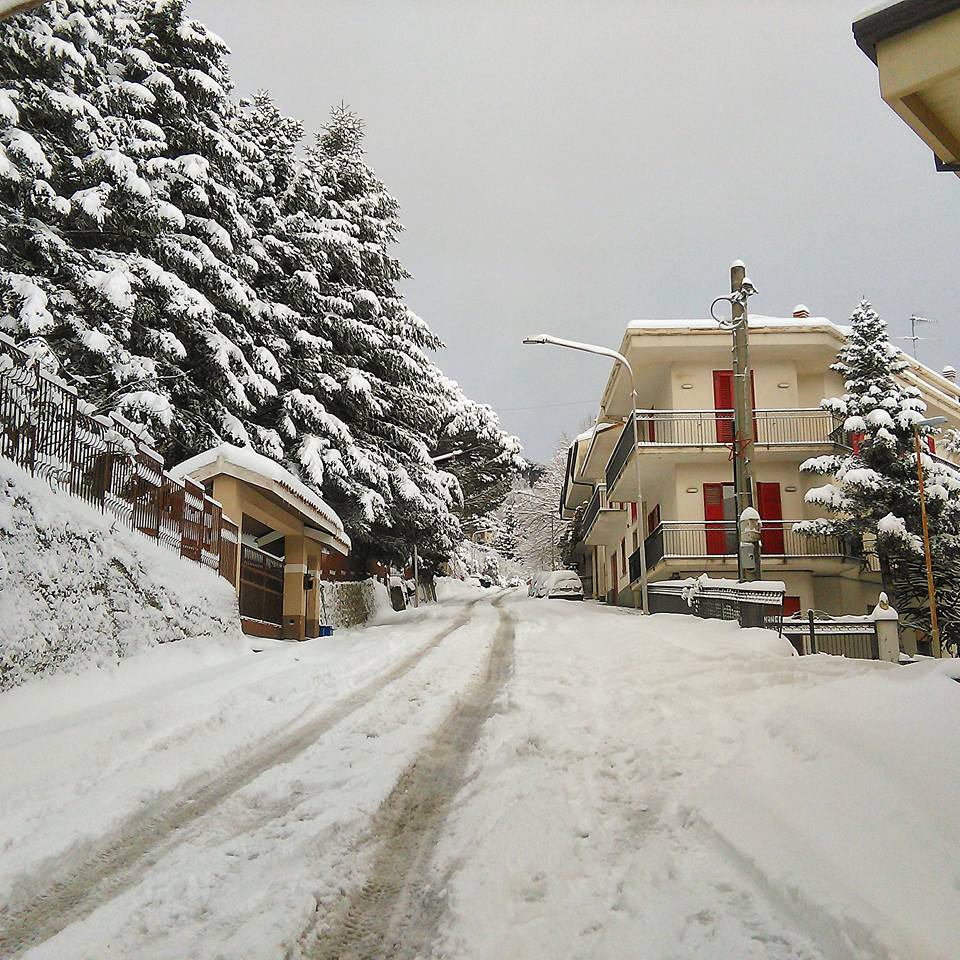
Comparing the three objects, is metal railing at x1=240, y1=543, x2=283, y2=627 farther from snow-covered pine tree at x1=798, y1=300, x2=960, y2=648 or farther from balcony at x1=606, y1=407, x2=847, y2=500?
snow-covered pine tree at x1=798, y1=300, x2=960, y2=648

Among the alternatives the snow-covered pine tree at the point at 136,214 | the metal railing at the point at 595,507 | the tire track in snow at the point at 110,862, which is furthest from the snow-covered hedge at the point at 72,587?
the metal railing at the point at 595,507

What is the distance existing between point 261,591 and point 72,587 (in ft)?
30.6

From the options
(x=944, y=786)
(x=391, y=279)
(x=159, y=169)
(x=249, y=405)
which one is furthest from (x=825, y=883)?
(x=391, y=279)

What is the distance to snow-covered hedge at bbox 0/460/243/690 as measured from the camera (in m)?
7.46

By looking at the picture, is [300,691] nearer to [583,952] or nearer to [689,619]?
[583,952]

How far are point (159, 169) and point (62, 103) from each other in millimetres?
2238

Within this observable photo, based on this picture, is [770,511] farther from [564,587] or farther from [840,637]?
[564,587]

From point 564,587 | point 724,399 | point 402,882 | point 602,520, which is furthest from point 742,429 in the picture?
point 564,587

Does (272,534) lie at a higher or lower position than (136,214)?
lower

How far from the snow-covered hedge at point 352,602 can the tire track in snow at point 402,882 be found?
16609mm

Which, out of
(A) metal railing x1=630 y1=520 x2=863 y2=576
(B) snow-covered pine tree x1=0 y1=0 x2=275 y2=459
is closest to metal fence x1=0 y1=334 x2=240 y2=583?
(B) snow-covered pine tree x1=0 y1=0 x2=275 y2=459

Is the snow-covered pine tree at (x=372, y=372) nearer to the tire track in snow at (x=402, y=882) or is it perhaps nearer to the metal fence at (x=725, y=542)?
the metal fence at (x=725, y=542)

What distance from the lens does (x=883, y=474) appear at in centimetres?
2255

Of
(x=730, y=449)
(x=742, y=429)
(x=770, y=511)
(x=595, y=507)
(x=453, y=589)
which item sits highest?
(x=730, y=449)
